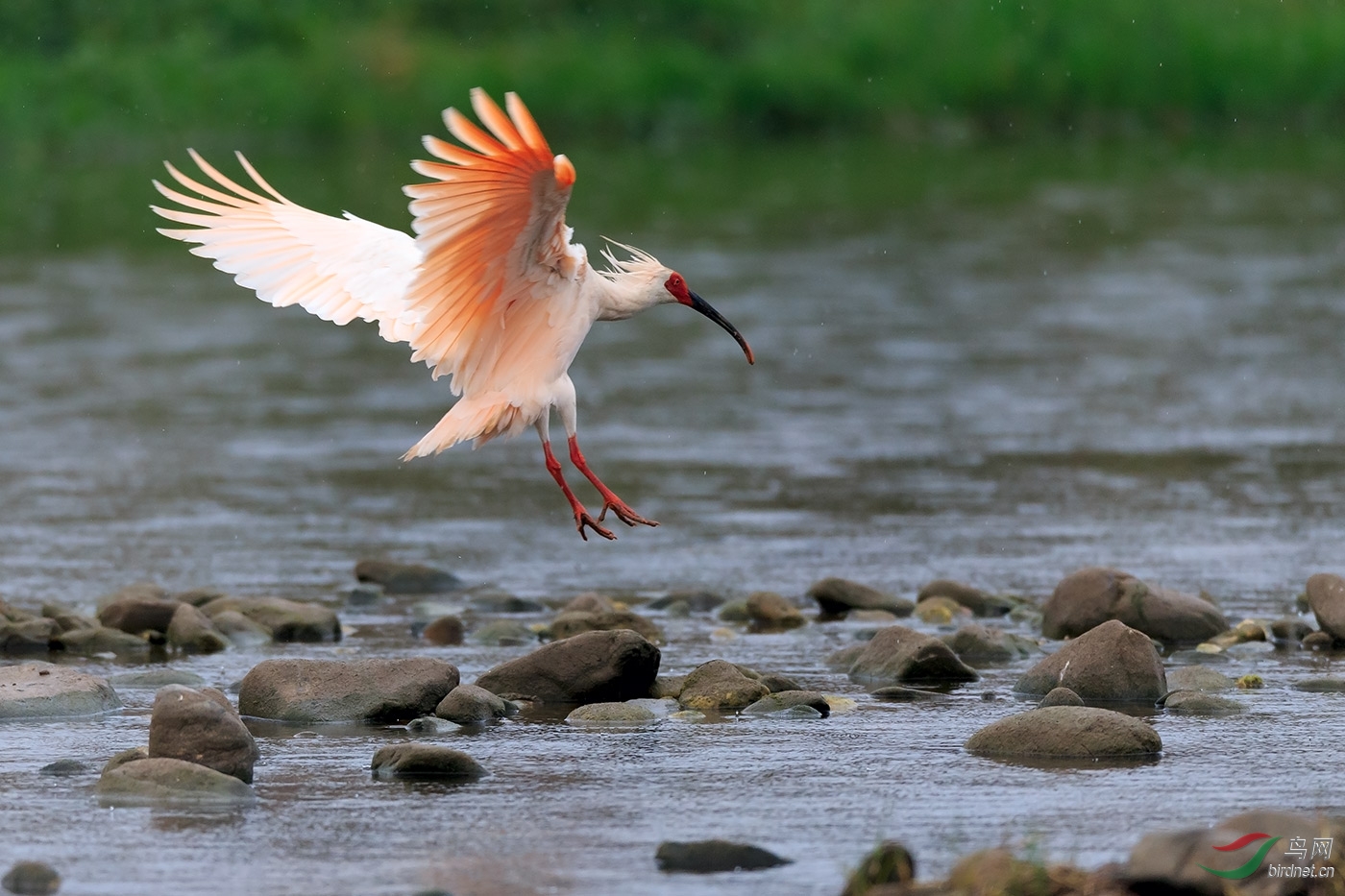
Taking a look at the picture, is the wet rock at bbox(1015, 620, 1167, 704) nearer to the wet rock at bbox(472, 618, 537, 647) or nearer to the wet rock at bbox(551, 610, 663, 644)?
the wet rock at bbox(551, 610, 663, 644)

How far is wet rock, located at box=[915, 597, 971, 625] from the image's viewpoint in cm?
1027

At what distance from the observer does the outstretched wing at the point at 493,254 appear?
26.2ft

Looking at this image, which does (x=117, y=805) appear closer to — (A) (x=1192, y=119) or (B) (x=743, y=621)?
(B) (x=743, y=621)

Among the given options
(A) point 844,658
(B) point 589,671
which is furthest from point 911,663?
(B) point 589,671

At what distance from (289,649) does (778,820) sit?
11.8 ft

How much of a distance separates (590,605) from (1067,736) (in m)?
3.27

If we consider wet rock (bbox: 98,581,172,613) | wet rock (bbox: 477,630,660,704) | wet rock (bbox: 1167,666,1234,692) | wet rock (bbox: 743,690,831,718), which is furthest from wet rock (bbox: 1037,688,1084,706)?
wet rock (bbox: 98,581,172,613)

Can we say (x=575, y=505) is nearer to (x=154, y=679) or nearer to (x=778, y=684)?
(x=778, y=684)

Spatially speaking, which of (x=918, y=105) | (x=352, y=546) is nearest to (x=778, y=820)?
(x=352, y=546)

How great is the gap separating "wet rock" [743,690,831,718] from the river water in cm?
10

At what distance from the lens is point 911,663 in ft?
29.1

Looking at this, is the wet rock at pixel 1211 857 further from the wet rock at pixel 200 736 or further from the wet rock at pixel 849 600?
the wet rock at pixel 849 600

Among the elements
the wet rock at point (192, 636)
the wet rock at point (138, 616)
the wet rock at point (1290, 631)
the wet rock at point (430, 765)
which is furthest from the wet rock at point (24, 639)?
the wet rock at point (1290, 631)

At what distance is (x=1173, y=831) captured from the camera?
19.7 ft
